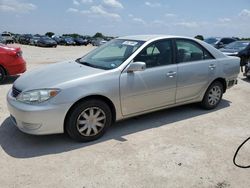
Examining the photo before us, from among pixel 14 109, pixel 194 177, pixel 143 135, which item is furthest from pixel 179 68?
pixel 14 109

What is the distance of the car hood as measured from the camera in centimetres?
395

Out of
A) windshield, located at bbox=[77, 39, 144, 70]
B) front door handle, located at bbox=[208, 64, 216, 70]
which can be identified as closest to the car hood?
windshield, located at bbox=[77, 39, 144, 70]

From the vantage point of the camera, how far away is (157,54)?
4.83 metres

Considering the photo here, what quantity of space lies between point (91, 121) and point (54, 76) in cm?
88

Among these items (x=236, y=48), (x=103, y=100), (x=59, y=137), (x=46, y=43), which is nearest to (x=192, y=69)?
(x=103, y=100)

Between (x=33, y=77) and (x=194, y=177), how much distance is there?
109 inches

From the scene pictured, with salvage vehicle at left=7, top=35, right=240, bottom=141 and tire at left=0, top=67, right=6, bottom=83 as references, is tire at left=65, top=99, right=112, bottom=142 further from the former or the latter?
tire at left=0, top=67, right=6, bottom=83

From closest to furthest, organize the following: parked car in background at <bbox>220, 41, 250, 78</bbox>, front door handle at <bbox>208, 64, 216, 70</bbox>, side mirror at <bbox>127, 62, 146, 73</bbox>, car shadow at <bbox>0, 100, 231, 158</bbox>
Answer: car shadow at <bbox>0, 100, 231, 158</bbox> < side mirror at <bbox>127, 62, 146, 73</bbox> < front door handle at <bbox>208, 64, 216, 70</bbox> < parked car in background at <bbox>220, 41, 250, 78</bbox>

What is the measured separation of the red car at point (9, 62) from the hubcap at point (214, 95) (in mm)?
5568

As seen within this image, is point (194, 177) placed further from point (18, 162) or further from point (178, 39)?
point (178, 39)

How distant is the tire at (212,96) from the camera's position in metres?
5.64

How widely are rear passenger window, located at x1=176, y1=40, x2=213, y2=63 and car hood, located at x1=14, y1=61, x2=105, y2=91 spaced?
165 centimetres

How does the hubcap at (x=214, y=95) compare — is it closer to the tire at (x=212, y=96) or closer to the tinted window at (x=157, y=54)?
the tire at (x=212, y=96)

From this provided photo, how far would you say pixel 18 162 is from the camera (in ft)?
11.6
